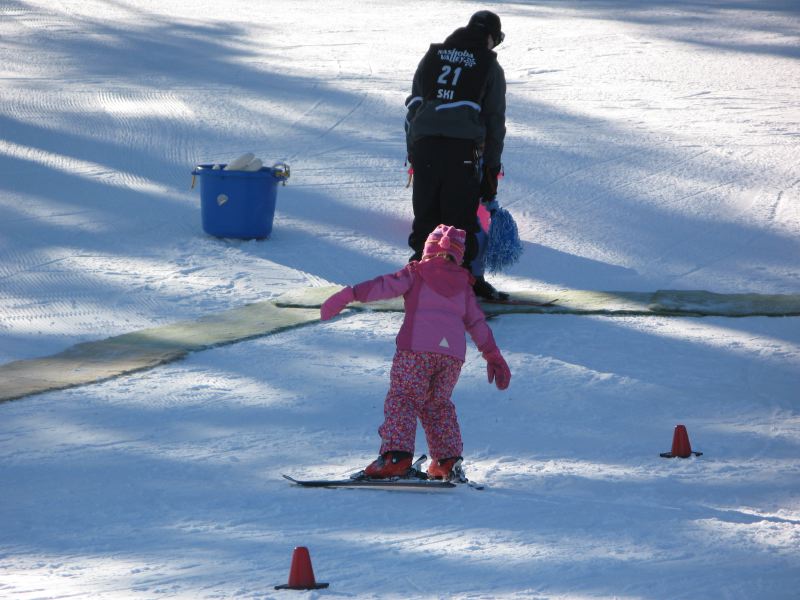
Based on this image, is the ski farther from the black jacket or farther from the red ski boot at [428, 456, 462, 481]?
the black jacket

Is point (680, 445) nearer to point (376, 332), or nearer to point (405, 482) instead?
point (405, 482)

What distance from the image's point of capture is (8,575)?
4.31 meters

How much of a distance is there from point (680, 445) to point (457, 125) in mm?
2820

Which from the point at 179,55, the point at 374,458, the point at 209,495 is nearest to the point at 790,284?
the point at 374,458

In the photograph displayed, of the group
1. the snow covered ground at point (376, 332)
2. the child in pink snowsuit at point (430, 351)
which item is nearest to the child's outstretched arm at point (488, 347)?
the child in pink snowsuit at point (430, 351)

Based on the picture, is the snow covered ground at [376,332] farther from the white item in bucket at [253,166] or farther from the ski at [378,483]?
the white item in bucket at [253,166]

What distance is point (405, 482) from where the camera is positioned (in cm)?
522

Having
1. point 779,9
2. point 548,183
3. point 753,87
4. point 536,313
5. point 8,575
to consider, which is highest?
point 779,9

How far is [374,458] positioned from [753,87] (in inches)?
431

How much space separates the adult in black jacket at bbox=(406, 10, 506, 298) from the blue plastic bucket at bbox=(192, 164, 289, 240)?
6.65 ft

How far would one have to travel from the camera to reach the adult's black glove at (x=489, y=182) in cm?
797

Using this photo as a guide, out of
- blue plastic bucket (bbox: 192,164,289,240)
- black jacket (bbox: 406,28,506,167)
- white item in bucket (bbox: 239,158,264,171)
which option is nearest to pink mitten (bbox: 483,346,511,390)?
black jacket (bbox: 406,28,506,167)

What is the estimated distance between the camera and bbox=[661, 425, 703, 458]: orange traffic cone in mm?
5684

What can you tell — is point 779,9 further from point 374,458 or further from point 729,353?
point 374,458
